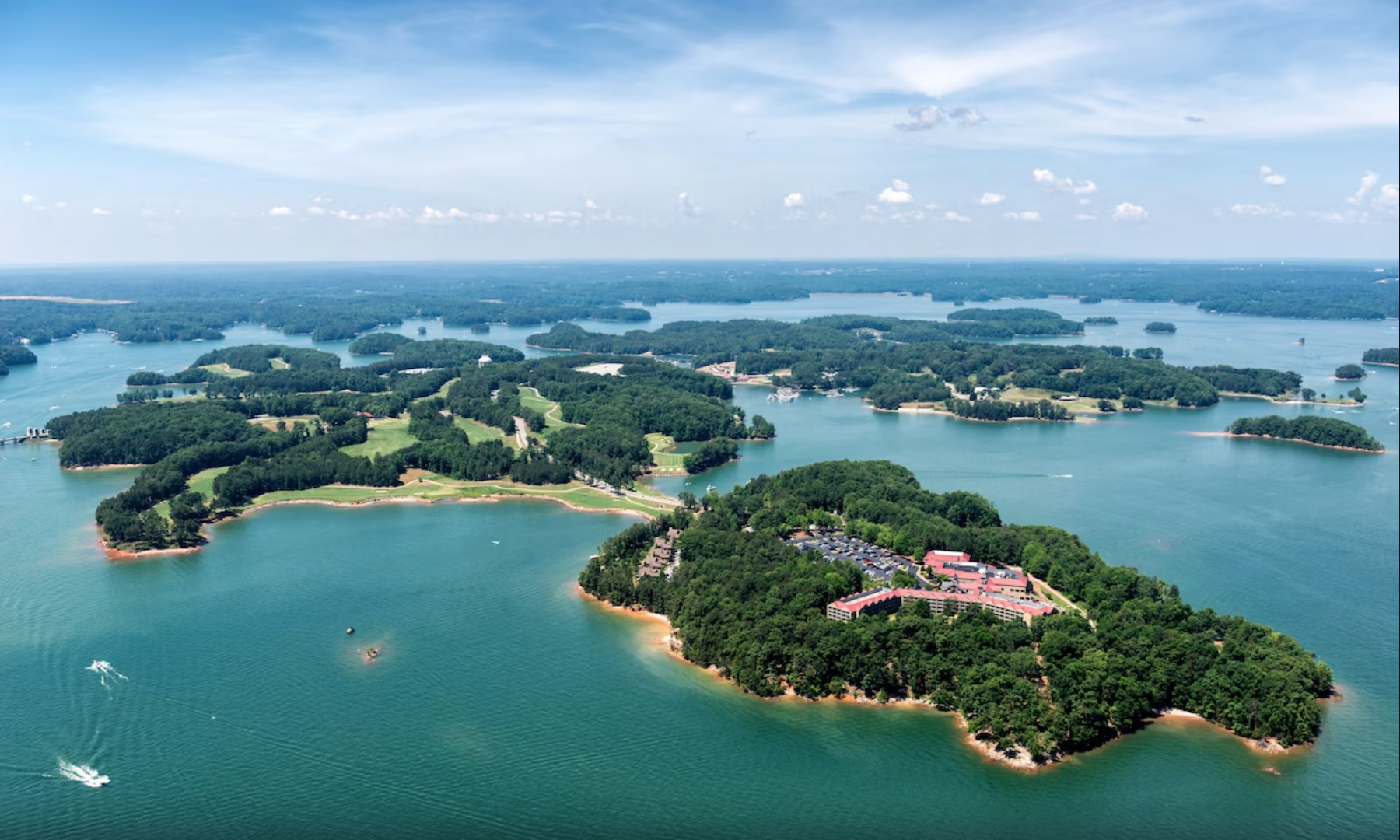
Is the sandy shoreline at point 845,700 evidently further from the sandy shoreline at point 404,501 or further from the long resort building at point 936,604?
the sandy shoreline at point 404,501

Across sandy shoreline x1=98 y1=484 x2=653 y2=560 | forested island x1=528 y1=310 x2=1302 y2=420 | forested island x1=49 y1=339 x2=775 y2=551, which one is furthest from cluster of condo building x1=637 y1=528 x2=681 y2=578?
forested island x1=528 y1=310 x2=1302 y2=420

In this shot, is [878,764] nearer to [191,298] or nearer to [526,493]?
[526,493]

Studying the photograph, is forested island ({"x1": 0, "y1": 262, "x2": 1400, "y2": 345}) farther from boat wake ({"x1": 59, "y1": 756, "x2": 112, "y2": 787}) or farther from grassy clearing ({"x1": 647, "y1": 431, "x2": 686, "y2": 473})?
boat wake ({"x1": 59, "y1": 756, "x2": 112, "y2": 787})

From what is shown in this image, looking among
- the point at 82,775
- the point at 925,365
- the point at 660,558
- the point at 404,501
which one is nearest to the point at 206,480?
the point at 404,501

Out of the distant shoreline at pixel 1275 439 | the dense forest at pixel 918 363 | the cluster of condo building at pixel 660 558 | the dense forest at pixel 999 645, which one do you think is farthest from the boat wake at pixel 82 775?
the distant shoreline at pixel 1275 439

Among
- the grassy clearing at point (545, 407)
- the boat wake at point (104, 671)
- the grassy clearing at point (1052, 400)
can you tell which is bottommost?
the boat wake at point (104, 671)

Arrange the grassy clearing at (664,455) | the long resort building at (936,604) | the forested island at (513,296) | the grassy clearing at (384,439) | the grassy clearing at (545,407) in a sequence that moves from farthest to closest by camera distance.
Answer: the forested island at (513,296) < the grassy clearing at (545,407) < the grassy clearing at (384,439) < the grassy clearing at (664,455) < the long resort building at (936,604)
